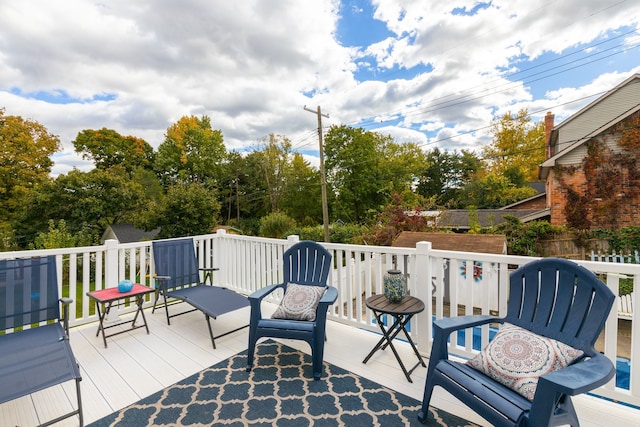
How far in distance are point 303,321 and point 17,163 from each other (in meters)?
22.2

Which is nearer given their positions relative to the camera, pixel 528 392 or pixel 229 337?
pixel 528 392

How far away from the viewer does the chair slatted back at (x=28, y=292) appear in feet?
8.38

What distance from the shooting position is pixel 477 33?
28.1 feet

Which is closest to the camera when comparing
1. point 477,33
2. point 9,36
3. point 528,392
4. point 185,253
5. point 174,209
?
point 528,392

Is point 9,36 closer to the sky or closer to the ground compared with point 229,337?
closer to the sky

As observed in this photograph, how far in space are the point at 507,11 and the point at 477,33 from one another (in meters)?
1.13

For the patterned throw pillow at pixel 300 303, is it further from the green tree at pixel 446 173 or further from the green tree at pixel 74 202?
the green tree at pixel 446 173

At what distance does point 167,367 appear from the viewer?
2723 millimetres

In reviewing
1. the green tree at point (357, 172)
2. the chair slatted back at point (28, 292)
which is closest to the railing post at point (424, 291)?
the chair slatted back at point (28, 292)

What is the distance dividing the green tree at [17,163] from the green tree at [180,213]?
355 inches

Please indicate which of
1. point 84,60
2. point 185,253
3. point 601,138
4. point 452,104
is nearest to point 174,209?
point 84,60

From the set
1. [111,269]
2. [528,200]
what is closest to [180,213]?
[111,269]

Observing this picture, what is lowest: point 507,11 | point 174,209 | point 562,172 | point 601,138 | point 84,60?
point 174,209

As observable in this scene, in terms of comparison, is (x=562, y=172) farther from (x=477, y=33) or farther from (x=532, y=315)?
(x=532, y=315)
